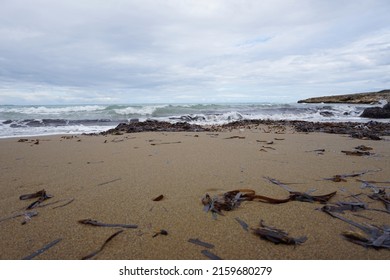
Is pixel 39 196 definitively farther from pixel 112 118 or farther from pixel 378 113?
pixel 378 113

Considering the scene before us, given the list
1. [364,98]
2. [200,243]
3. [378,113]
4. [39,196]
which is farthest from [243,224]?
[364,98]

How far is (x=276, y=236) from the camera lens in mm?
1353

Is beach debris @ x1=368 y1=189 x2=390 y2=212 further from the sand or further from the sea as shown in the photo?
the sea

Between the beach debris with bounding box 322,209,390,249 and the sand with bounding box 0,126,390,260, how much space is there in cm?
4

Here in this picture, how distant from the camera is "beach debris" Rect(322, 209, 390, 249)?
1276mm

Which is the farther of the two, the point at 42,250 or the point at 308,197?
the point at 308,197

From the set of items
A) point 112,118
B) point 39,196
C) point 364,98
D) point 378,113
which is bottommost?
point 39,196

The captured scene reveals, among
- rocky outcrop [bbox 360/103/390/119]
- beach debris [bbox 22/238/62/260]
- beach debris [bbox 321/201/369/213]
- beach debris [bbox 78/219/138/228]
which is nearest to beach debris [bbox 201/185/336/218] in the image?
beach debris [bbox 321/201/369/213]

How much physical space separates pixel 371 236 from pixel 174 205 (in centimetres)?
125

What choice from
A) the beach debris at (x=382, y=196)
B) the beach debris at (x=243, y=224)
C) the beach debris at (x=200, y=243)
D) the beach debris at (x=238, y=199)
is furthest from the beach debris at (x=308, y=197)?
the beach debris at (x=200, y=243)

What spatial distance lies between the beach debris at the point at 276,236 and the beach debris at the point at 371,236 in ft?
0.87

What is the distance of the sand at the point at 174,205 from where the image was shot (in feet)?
4.22

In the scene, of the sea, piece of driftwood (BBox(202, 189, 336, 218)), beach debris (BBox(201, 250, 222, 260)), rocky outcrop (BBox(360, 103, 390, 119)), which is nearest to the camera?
beach debris (BBox(201, 250, 222, 260))
